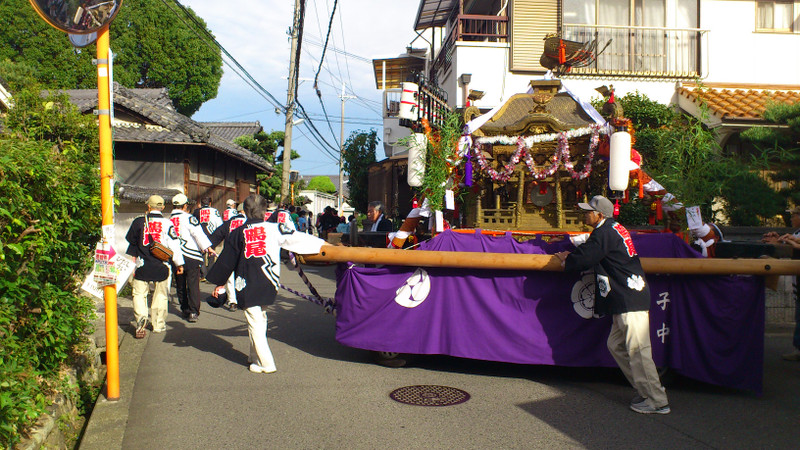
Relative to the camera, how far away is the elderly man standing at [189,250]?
9.62m

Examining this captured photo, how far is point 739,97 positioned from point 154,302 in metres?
13.4

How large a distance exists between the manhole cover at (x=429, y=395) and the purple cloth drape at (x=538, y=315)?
1.70 ft

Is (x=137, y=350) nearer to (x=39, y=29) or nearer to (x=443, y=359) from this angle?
(x=443, y=359)

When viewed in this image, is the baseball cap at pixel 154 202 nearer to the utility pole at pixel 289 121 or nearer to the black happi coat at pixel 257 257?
the black happi coat at pixel 257 257

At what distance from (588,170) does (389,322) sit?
3.71 metres

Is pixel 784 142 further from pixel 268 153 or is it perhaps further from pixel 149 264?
pixel 268 153

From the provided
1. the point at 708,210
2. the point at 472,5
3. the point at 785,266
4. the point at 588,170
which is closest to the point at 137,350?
the point at 588,170

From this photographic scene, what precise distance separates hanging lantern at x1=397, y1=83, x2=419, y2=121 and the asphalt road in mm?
4067

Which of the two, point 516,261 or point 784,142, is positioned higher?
point 784,142

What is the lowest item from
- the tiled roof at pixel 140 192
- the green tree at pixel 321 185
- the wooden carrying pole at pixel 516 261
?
the wooden carrying pole at pixel 516 261

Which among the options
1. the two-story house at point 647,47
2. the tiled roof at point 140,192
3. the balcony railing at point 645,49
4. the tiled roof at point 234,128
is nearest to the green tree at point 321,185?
the tiled roof at point 234,128

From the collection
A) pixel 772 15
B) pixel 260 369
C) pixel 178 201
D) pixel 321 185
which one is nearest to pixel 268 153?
pixel 178 201

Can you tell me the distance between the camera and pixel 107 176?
5324 millimetres

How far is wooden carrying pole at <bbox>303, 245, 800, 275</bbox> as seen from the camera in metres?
5.93
